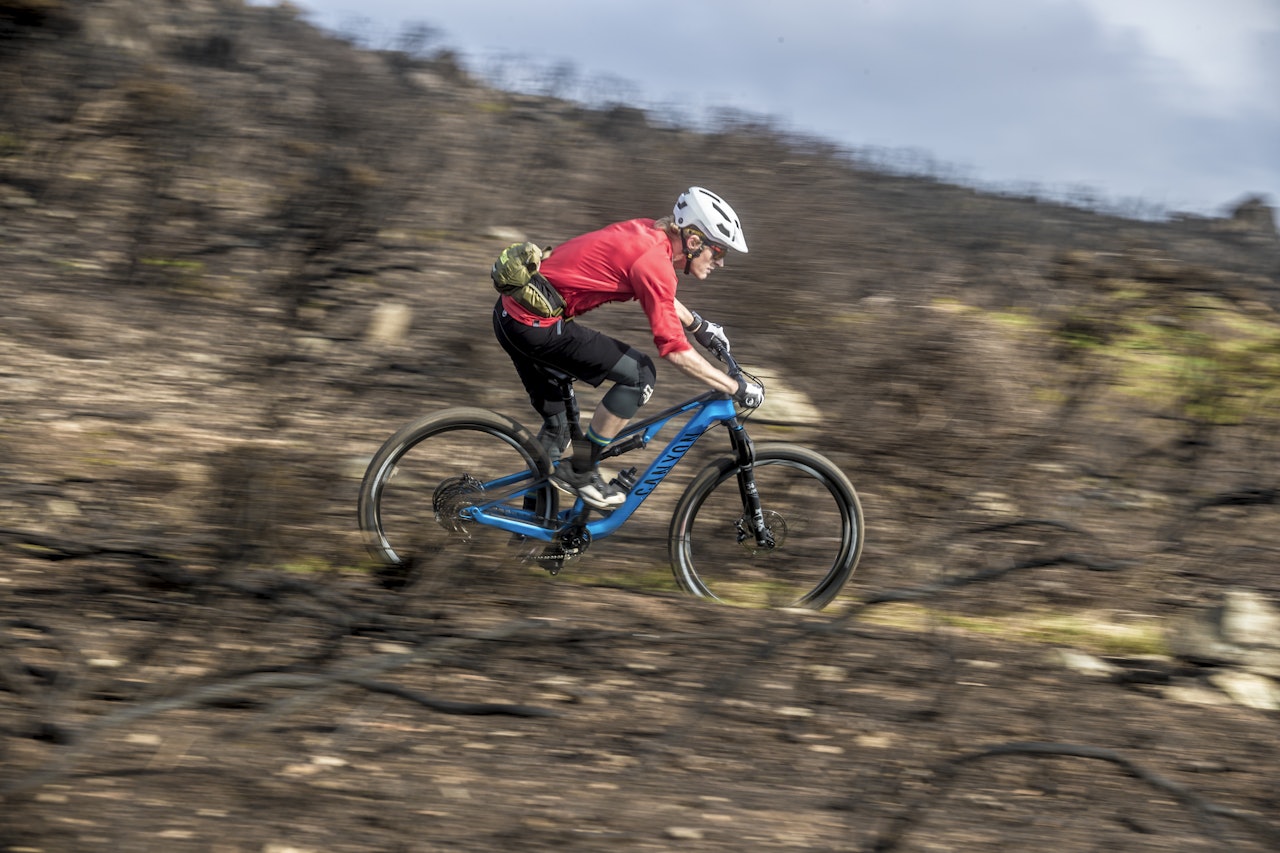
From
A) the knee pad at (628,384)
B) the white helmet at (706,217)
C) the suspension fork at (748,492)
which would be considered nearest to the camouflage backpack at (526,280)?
the knee pad at (628,384)

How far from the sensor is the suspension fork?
5.58m

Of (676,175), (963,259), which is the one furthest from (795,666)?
(676,175)

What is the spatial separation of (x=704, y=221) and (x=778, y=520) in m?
1.61

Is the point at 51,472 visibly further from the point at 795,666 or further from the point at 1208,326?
the point at 1208,326

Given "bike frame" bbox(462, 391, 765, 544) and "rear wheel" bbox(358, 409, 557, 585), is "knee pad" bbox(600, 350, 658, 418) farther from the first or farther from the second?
Result: "rear wheel" bbox(358, 409, 557, 585)

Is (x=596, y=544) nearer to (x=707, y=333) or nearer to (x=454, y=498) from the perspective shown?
(x=454, y=498)

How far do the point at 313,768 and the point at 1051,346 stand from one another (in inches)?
350

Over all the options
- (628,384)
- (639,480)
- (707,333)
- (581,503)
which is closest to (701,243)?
(707,333)

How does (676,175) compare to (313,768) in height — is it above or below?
above

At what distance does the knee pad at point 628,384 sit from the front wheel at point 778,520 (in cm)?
54

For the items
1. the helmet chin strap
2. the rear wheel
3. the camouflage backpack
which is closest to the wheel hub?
the rear wheel

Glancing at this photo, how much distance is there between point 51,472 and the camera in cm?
664

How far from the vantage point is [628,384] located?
18.1 feet

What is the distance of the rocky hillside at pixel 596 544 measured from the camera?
162 inches
